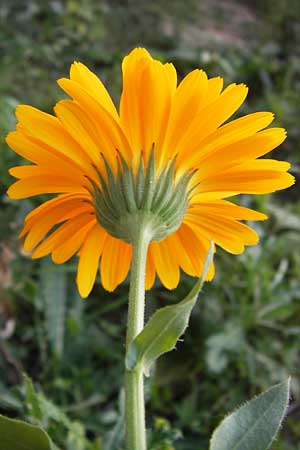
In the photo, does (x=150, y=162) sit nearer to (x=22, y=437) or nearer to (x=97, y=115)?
(x=97, y=115)

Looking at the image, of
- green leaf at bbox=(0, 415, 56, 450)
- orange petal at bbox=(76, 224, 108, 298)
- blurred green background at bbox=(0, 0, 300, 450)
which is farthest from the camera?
blurred green background at bbox=(0, 0, 300, 450)

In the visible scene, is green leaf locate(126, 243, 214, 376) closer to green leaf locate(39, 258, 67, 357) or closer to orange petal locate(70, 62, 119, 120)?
orange petal locate(70, 62, 119, 120)

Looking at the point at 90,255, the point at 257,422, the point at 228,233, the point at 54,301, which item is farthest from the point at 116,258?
the point at 54,301

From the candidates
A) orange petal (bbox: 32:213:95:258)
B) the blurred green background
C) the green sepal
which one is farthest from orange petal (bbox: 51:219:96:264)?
the blurred green background

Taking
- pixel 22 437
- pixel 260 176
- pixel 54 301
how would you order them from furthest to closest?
pixel 54 301 < pixel 260 176 < pixel 22 437

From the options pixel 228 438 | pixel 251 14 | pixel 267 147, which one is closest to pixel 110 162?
pixel 267 147

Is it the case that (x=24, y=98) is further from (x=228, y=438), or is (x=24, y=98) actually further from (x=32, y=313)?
(x=228, y=438)

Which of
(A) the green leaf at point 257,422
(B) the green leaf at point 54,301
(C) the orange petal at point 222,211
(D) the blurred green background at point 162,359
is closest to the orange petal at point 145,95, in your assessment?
(C) the orange petal at point 222,211
